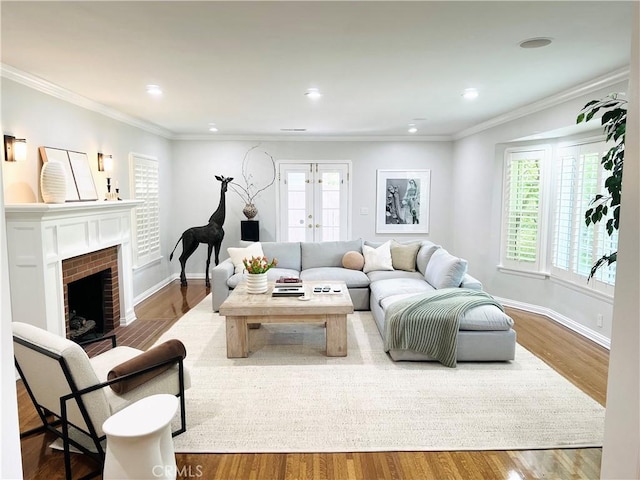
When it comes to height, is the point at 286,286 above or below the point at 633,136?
below

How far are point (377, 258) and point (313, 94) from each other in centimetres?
248

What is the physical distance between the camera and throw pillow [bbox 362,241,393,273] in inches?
233

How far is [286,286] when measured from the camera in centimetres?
467

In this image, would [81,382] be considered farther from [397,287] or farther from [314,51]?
[397,287]

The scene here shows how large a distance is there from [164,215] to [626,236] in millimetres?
6982

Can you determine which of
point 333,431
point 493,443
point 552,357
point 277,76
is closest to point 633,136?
point 493,443

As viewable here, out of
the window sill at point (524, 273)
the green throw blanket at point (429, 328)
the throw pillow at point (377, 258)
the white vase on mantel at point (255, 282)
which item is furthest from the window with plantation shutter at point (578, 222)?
the white vase on mantel at point (255, 282)

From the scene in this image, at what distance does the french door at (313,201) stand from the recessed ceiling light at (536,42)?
5.02 meters

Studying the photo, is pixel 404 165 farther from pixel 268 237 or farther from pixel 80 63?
pixel 80 63

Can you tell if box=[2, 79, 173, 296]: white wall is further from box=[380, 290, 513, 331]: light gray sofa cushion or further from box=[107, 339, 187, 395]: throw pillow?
box=[380, 290, 513, 331]: light gray sofa cushion

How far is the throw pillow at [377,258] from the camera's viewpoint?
5910 mm

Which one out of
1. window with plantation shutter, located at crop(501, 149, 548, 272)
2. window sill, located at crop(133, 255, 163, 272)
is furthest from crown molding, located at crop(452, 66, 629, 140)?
window sill, located at crop(133, 255, 163, 272)

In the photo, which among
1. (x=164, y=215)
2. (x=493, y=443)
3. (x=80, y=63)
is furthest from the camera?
(x=164, y=215)

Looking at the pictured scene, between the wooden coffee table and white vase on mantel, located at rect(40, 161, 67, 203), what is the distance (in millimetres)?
1794
